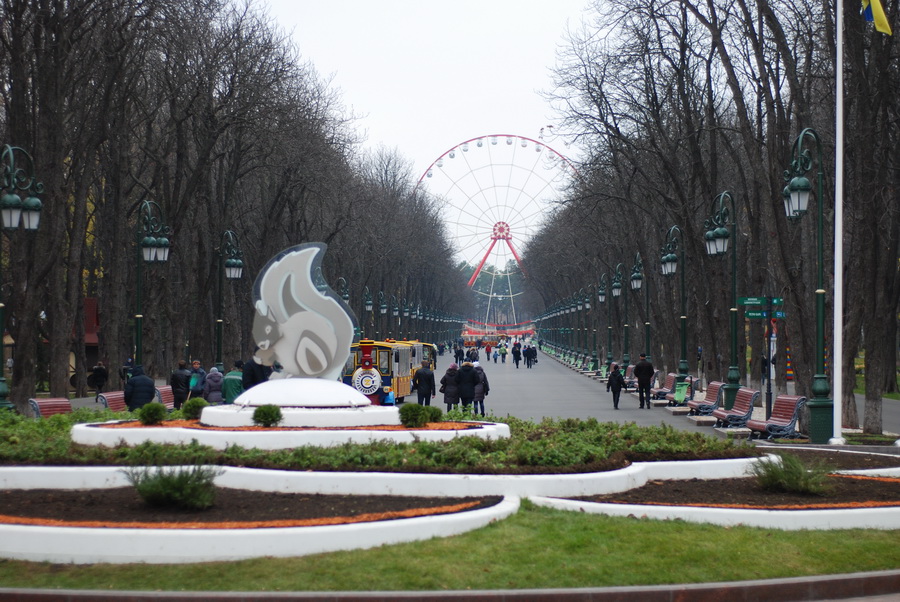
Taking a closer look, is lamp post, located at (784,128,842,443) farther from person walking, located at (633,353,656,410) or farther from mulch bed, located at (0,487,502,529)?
person walking, located at (633,353,656,410)

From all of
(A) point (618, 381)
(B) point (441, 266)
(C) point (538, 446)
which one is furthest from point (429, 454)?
(B) point (441, 266)

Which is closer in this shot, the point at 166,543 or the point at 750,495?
the point at 166,543

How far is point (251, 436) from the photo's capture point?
1672 centimetres

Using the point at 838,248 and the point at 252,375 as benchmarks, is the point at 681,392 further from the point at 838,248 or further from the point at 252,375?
the point at 252,375

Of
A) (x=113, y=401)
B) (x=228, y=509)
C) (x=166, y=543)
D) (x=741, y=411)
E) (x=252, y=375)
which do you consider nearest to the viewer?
(x=166, y=543)

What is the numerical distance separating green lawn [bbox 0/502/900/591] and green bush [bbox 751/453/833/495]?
183 centimetres

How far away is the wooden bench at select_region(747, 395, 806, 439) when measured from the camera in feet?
75.5

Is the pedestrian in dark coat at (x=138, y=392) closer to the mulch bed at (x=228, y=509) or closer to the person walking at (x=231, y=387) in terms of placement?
the person walking at (x=231, y=387)

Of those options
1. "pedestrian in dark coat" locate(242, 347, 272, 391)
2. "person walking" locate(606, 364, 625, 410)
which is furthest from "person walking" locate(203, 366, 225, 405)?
"person walking" locate(606, 364, 625, 410)

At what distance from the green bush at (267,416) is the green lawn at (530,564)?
7.19m

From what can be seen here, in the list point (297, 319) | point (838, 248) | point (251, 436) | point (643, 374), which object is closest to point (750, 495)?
point (251, 436)

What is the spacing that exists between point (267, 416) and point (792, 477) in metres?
8.08

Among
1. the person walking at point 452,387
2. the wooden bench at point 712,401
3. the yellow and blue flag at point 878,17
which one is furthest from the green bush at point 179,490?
the wooden bench at point 712,401

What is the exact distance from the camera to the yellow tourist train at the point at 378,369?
129 ft
